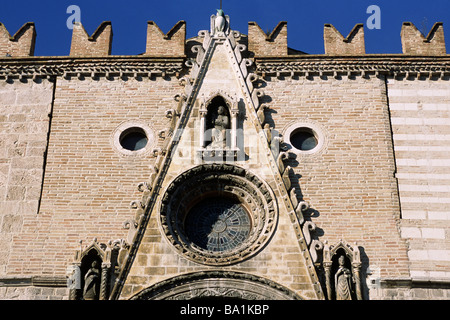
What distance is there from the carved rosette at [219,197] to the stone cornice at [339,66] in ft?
8.56

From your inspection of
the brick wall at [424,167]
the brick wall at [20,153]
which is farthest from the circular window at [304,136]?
the brick wall at [20,153]

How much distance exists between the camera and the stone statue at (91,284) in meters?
13.5

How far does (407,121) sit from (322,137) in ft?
5.84

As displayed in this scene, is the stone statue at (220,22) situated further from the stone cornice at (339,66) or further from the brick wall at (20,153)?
the brick wall at (20,153)

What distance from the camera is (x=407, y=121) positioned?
1571 cm

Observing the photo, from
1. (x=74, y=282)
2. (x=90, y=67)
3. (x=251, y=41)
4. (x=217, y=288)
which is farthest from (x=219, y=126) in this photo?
(x=74, y=282)

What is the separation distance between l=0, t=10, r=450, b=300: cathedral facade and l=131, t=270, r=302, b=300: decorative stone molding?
0.08ft

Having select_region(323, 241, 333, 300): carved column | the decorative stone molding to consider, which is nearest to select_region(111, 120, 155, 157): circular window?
the decorative stone molding

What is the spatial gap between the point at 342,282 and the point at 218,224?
2.63 metres

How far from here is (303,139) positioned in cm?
1563

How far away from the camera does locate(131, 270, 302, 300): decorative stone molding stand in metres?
13.5

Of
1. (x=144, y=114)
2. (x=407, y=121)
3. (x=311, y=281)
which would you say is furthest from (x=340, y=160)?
(x=144, y=114)

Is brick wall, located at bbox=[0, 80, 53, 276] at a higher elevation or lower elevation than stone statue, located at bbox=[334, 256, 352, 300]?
higher

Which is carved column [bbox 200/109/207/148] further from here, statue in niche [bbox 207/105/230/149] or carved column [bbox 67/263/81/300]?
carved column [bbox 67/263/81/300]
